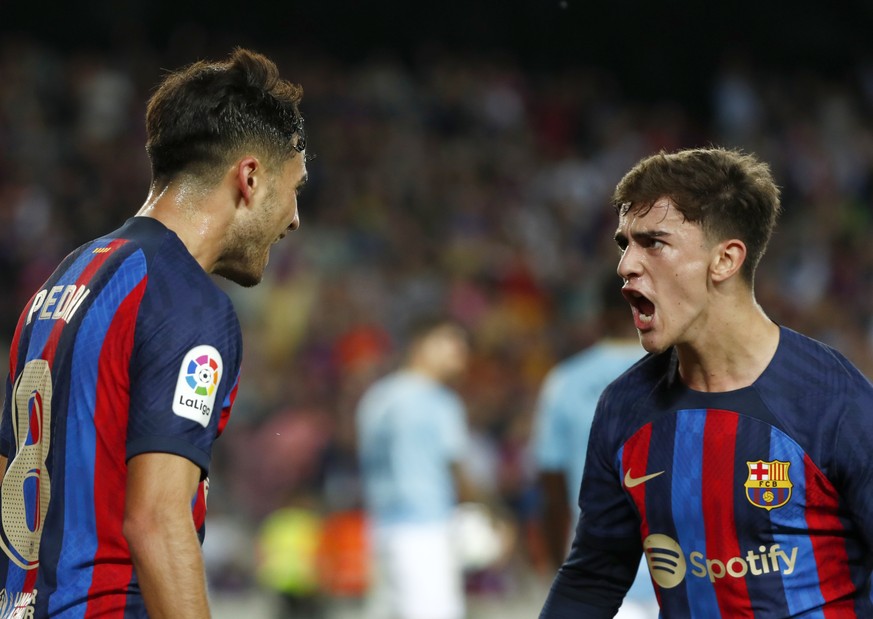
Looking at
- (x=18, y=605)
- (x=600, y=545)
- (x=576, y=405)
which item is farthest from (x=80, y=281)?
(x=576, y=405)

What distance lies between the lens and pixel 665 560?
9.84 feet

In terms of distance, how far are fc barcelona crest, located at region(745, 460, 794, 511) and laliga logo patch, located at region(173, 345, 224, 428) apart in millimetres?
1240

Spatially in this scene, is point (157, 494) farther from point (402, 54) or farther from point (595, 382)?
point (402, 54)

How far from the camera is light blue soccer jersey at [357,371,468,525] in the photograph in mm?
7844

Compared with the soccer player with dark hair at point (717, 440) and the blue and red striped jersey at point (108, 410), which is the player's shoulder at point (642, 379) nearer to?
the soccer player with dark hair at point (717, 440)

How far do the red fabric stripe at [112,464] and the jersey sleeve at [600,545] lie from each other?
1.15 meters

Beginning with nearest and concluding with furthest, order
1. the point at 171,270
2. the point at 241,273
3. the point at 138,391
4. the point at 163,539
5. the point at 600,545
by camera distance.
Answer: the point at 163,539
the point at 138,391
the point at 171,270
the point at 241,273
the point at 600,545

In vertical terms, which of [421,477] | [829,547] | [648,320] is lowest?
[829,547]

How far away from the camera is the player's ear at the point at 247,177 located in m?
2.89

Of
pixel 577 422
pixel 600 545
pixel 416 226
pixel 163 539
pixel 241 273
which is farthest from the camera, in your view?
pixel 416 226

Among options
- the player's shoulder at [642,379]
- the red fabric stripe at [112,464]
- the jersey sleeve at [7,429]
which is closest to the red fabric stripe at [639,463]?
the player's shoulder at [642,379]

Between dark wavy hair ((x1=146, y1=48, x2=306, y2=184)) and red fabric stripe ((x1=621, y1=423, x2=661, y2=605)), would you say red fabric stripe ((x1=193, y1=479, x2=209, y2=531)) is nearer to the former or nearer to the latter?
dark wavy hair ((x1=146, y1=48, x2=306, y2=184))

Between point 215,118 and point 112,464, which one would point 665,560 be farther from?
point 215,118

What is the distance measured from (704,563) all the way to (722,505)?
14cm
